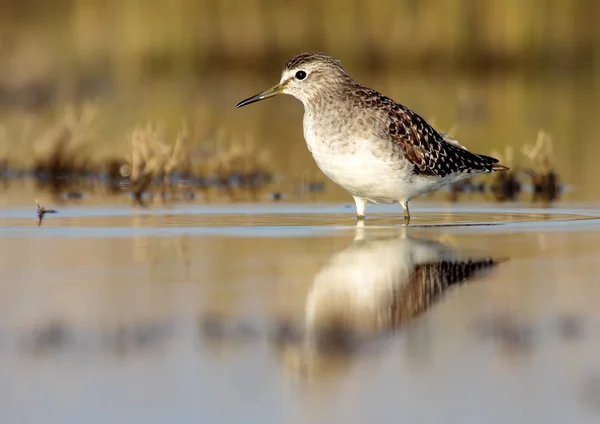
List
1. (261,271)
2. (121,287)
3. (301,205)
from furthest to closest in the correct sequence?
(301,205) → (261,271) → (121,287)

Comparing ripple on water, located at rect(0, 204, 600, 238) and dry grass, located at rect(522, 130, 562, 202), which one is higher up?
dry grass, located at rect(522, 130, 562, 202)

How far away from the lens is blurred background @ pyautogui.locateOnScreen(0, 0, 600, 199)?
2248 cm

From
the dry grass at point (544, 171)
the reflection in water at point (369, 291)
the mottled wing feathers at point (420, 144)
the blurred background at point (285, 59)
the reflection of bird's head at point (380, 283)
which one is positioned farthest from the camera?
the blurred background at point (285, 59)

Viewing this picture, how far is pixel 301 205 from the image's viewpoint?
12680 mm

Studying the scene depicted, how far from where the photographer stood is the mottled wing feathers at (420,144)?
10.9 metres

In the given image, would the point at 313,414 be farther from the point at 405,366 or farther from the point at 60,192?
the point at 60,192

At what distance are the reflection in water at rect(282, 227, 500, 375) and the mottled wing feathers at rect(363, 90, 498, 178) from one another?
1297 mm

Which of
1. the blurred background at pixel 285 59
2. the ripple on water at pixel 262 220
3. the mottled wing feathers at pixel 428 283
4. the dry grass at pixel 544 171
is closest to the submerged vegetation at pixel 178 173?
the dry grass at pixel 544 171

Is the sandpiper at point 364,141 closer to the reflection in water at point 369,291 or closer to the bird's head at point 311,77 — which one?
the bird's head at point 311,77

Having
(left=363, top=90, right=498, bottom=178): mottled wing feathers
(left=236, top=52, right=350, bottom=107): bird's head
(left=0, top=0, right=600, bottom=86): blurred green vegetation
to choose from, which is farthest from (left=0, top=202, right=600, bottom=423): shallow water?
(left=0, top=0, right=600, bottom=86): blurred green vegetation

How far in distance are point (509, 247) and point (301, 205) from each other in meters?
3.65

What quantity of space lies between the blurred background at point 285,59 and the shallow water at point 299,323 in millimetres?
10453

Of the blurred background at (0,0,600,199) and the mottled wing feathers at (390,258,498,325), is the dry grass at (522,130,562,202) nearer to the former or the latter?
the mottled wing feathers at (390,258,498,325)

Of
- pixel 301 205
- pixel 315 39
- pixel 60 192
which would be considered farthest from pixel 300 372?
pixel 315 39
